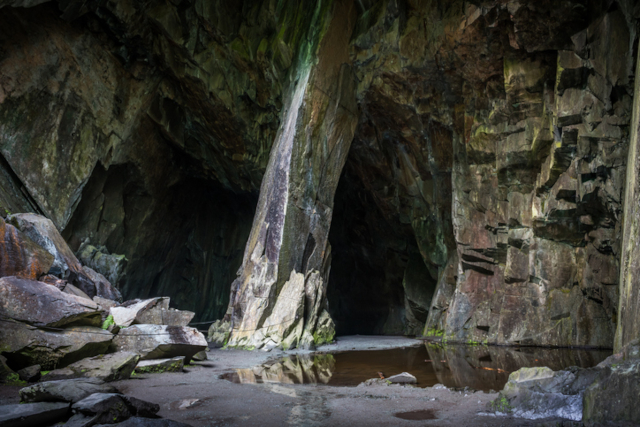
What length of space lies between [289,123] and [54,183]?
8.45 metres

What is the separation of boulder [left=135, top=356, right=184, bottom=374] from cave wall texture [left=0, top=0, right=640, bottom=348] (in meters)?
5.33

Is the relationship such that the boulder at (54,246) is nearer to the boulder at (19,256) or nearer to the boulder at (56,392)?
the boulder at (19,256)

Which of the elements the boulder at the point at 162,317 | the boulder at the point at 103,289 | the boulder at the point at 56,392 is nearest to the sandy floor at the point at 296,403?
the boulder at the point at 56,392

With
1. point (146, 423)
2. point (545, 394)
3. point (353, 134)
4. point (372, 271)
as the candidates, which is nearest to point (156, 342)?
point (146, 423)

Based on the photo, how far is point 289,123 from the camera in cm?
1566

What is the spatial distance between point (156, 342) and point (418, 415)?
5.09 metres

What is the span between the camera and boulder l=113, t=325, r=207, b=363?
7379 mm

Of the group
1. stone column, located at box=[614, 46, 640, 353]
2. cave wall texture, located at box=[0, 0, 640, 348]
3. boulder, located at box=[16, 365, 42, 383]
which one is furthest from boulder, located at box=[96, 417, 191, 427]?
cave wall texture, located at box=[0, 0, 640, 348]

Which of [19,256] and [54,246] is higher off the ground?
[54,246]

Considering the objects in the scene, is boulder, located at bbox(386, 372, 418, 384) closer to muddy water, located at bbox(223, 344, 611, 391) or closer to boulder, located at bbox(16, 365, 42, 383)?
muddy water, located at bbox(223, 344, 611, 391)

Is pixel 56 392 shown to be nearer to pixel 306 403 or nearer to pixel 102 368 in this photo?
pixel 102 368

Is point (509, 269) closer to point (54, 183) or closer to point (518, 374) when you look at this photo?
point (518, 374)

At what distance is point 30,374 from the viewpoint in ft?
17.9

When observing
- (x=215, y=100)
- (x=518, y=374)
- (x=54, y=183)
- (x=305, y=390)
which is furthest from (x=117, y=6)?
(x=518, y=374)
